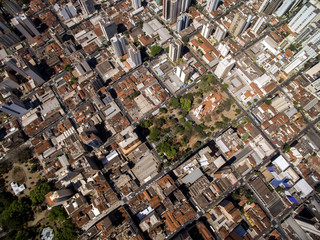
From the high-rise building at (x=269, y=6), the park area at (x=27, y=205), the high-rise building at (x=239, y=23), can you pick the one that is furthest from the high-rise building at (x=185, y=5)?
the park area at (x=27, y=205)

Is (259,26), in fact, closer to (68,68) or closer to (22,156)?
(68,68)

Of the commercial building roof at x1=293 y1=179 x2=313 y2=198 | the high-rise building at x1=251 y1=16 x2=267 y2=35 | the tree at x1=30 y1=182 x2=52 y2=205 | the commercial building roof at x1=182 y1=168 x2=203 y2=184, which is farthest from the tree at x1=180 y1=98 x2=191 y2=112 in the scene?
the tree at x1=30 y1=182 x2=52 y2=205

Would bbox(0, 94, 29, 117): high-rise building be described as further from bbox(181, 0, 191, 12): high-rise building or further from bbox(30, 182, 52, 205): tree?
bbox(181, 0, 191, 12): high-rise building

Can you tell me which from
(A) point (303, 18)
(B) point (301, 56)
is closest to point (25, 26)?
(B) point (301, 56)

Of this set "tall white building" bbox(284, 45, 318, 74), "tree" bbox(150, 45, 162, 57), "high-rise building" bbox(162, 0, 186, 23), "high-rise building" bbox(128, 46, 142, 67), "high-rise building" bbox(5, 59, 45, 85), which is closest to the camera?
"high-rise building" bbox(5, 59, 45, 85)

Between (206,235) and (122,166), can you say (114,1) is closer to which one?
(122,166)

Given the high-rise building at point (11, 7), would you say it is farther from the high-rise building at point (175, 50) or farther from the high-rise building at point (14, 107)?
the high-rise building at point (175, 50)

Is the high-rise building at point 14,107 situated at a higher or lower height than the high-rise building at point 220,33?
higher
